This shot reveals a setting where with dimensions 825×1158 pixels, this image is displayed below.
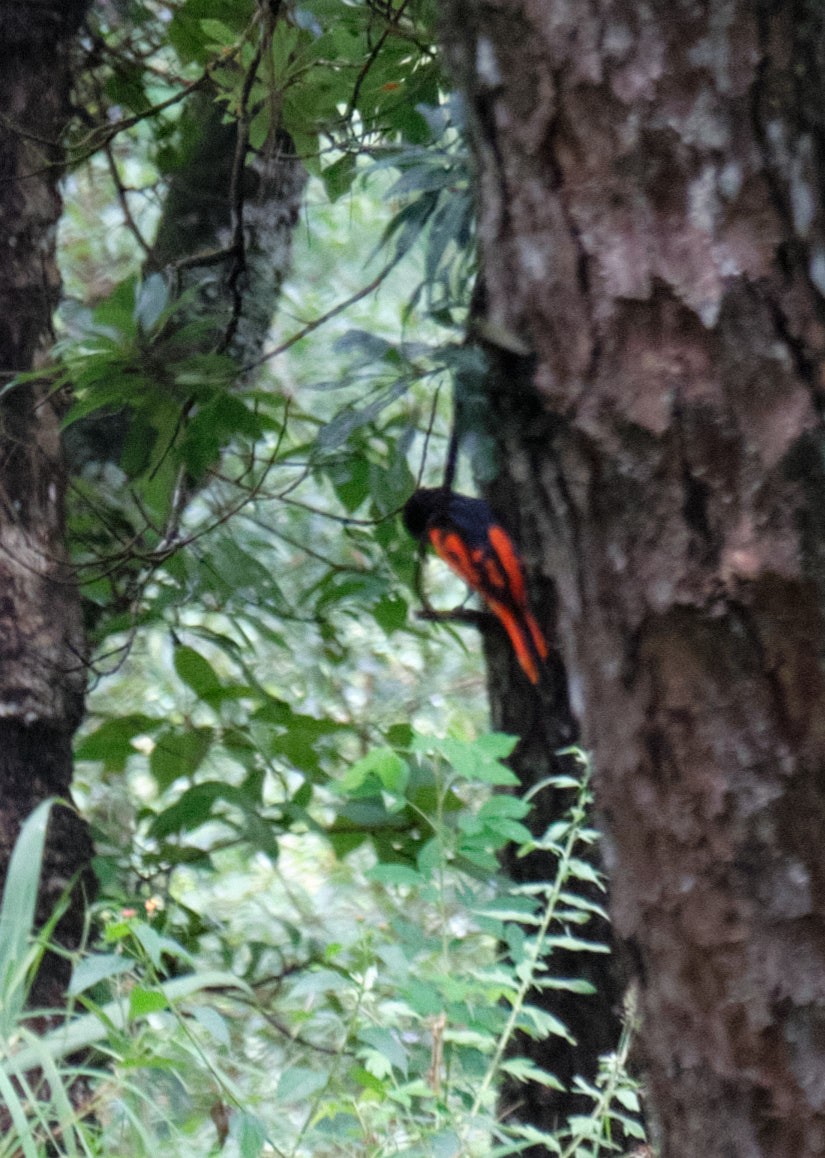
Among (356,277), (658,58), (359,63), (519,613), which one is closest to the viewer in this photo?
(658,58)

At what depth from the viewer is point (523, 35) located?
84cm

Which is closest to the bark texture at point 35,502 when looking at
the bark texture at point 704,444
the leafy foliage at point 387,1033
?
the leafy foliage at point 387,1033

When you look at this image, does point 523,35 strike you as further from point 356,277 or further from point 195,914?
point 356,277

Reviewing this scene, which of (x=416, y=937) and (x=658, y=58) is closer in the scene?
(x=658, y=58)

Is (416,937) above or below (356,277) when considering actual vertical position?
below

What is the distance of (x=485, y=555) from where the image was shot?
227cm

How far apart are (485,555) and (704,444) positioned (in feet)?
4.82

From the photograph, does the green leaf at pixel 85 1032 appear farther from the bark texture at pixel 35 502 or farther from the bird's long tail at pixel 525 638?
the bird's long tail at pixel 525 638

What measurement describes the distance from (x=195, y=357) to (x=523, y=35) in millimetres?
1042

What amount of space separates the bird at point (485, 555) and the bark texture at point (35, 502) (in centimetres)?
61

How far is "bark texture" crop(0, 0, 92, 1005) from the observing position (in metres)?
1.82

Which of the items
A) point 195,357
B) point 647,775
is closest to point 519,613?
point 195,357

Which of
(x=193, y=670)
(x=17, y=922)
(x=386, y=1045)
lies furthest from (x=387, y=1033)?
(x=193, y=670)

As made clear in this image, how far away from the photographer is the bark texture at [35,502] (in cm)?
182
